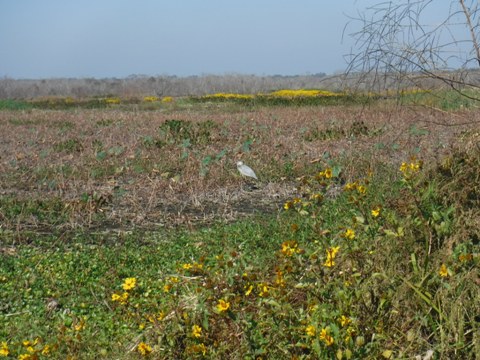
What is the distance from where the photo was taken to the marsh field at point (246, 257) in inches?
122

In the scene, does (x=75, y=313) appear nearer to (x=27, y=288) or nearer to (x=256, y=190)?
(x=27, y=288)

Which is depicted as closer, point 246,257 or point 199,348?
point 199,348

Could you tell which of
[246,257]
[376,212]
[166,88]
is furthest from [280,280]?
[166,88]

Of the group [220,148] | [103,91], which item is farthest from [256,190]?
[103,91]

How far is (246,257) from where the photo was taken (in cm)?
426

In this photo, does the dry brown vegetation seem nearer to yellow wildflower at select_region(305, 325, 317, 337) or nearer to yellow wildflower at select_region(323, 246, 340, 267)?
yellow wildflower at select_region(323, 246, 340, 267)

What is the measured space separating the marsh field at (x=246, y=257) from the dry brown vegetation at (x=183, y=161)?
3 centimetres

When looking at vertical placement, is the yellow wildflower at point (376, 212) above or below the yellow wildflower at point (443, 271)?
above

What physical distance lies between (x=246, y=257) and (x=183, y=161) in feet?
14.5

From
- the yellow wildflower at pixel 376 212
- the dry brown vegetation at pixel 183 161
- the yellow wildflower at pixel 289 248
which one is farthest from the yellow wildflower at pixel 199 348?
the dry brown vegetation at pixel 183 161

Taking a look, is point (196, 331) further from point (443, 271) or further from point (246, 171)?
point (246, 171)

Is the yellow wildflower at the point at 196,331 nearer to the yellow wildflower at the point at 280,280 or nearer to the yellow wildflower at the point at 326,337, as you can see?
the yellow wildflower at the point at 280,280

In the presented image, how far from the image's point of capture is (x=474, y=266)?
319cm

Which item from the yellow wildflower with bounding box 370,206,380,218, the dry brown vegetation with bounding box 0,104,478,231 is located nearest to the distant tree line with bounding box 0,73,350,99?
the dry brown vegetation with bounding box 0,104,478,231
